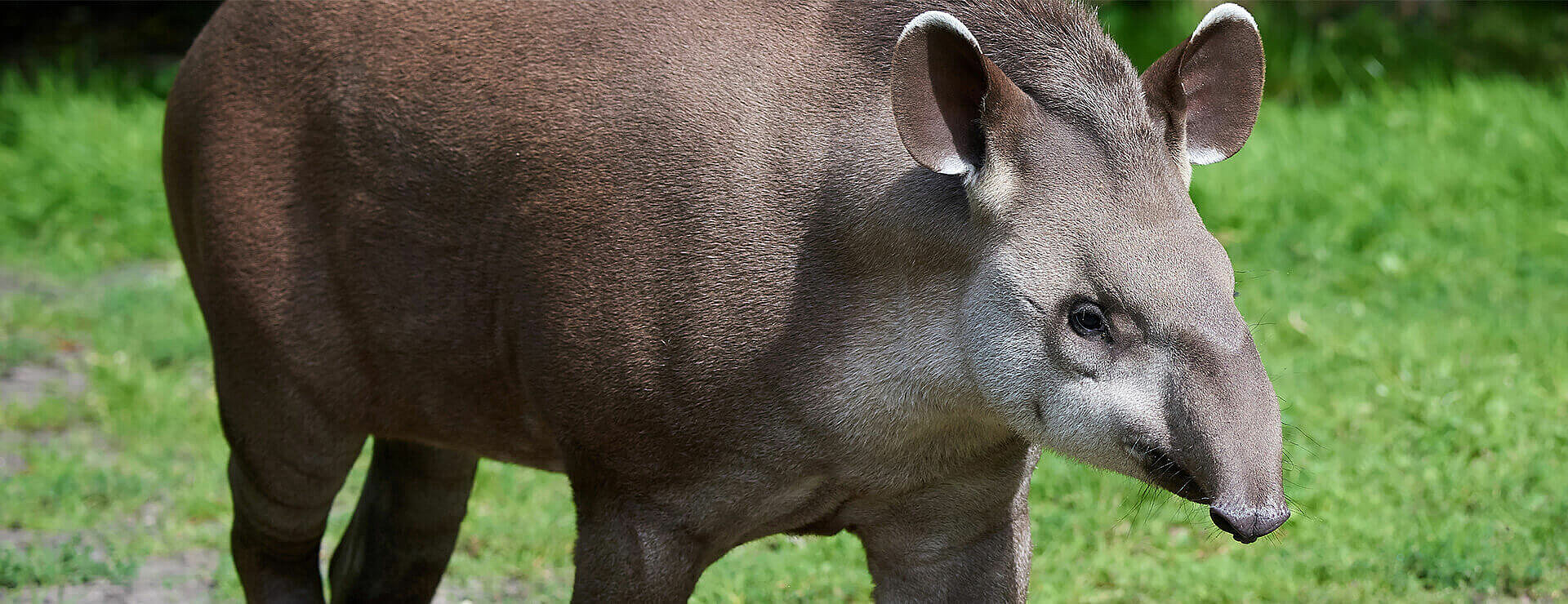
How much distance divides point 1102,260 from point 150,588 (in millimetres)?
3663

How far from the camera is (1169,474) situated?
2.65 m

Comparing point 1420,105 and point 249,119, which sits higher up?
point 249,119

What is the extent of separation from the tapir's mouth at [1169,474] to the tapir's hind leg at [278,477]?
2.03 m

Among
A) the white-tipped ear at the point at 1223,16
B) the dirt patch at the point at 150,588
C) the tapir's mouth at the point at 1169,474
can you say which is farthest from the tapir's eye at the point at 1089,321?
the dirt patch at the point at 150,588

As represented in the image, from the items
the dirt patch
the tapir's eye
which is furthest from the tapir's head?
the dirt patch

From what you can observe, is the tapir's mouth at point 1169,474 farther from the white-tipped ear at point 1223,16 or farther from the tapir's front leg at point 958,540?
the white-tipped ear at point 1223,16

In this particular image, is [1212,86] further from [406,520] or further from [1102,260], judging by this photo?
[406,520]

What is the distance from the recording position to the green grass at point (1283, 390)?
5.04m

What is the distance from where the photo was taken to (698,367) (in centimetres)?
311

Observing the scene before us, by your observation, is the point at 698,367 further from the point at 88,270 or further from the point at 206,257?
the point at 88,270

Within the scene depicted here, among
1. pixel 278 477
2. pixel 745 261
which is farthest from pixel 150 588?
pixel 745 261

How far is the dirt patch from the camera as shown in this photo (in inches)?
195

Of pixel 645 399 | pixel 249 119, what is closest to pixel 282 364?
pixel 249 119

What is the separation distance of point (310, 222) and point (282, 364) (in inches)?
14.0
